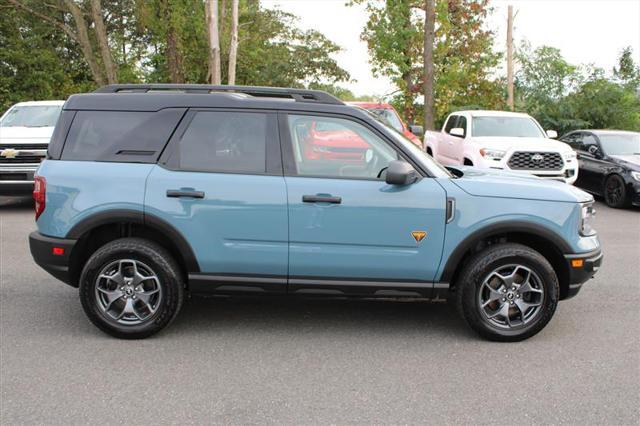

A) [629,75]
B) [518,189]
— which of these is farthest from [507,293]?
[629,75]

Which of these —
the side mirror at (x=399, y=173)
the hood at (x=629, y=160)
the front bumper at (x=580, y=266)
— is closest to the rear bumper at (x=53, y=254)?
the side mirror at (x=399, y=173)

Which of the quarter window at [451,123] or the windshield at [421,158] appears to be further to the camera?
the quarter window at [451,123]

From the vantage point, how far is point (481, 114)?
13.2m

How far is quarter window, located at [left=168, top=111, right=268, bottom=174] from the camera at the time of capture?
4.37 meters

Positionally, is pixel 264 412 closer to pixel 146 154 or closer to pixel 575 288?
pixel 146 154

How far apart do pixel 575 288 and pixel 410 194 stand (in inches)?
57.9

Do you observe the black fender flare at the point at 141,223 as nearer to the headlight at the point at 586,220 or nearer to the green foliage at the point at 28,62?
the headlight at the point at 586,220

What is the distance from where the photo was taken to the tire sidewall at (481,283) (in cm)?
426

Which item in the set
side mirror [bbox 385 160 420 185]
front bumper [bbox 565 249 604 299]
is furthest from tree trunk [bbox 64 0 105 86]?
front bumper [bbox 565 249 604 299]

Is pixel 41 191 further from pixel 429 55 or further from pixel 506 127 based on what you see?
pixel 429 55

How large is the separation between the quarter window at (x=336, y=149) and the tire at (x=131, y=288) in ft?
4.07

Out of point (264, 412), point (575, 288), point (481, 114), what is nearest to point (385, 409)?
point (264, 412)

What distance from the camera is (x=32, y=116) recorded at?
37.6 feet

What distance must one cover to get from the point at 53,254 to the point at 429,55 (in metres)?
17.8
